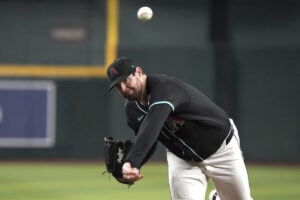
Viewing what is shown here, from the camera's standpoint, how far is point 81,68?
16438 millimetres

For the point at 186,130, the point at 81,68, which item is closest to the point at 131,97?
the point at 186,130

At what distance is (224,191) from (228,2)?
11433mm

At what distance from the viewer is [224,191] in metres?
5.84

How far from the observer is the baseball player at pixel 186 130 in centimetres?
505

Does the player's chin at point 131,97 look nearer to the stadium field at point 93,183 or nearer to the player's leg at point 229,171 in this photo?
the player's leg at point 229,171

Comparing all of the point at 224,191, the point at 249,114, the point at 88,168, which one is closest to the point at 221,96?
the point at 249,114

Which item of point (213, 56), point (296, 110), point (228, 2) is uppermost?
point (228, 2)

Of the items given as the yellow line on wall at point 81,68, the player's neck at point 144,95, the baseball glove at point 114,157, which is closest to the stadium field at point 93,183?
the yellow line on wall at point 81,68

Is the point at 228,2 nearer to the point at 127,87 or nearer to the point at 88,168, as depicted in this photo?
the point at 88,168

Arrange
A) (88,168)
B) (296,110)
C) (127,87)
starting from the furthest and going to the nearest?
(296,110)
(88,168)
(127,87)

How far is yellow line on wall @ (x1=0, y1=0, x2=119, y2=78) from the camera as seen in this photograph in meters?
16.2

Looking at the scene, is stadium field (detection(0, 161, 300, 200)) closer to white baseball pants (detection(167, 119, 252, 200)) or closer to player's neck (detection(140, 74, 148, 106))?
white baseball pants (detection(167, 119, 252, 200))

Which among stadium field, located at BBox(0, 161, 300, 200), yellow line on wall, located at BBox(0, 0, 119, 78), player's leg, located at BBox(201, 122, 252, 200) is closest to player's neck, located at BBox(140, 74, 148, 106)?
player's leg, located at BBox(201, 122, 252, 200)

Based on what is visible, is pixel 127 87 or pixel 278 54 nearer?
pixel 127 87
